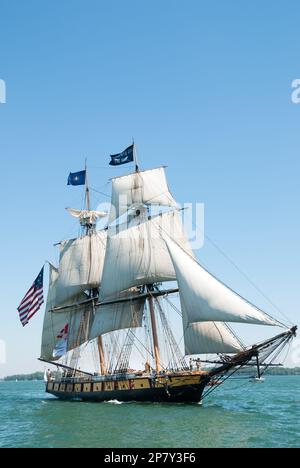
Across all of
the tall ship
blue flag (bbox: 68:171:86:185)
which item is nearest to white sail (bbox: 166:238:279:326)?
the tall ship

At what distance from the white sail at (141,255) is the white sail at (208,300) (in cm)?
999

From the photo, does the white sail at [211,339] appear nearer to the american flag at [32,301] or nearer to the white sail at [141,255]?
the white sail at [141,255]

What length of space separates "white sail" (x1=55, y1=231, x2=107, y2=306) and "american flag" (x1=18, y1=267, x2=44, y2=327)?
32.9 feet

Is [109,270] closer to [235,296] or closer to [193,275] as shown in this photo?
[193,275]

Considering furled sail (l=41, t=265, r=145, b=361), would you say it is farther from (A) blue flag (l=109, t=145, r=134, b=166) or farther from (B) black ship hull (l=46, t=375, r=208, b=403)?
(A) blue flag (l=109, t=145, r=134, b=166)

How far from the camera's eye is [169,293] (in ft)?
204

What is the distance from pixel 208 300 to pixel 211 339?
4470mm

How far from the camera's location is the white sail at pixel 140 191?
66.4m

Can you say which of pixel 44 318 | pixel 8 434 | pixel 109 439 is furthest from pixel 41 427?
pixel 44 318

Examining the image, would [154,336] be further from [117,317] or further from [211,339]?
[211,339]

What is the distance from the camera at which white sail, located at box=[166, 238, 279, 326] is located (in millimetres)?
46062

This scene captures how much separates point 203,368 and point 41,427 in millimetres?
17764

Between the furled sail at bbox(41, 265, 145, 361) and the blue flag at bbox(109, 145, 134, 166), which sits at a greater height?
the blue flag at bbox(109, 145, 134, 166)
